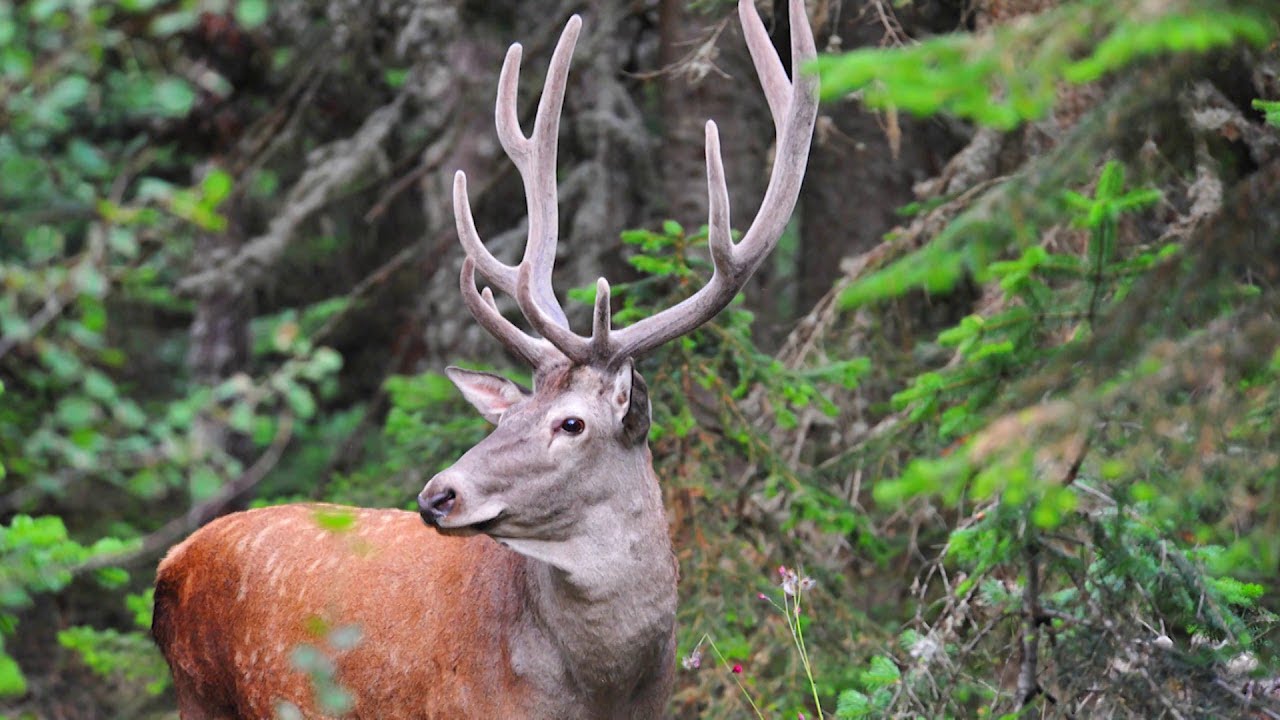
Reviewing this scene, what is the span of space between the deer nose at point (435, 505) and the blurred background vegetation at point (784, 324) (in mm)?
557

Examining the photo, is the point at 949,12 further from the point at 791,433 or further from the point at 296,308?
the point at 296,308

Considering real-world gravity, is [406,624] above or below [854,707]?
above

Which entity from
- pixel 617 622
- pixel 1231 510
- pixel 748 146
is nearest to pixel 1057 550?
pixel 1231 510

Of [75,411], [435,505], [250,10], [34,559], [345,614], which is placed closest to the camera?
[250,10]

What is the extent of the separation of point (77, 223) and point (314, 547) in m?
7.38

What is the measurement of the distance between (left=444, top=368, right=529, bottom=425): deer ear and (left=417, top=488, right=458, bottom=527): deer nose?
76cm

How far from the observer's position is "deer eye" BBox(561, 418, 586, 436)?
4.89 m

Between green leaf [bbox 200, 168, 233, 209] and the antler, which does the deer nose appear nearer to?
the antler

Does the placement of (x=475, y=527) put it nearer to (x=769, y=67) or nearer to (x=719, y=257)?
(x=719, y=257)

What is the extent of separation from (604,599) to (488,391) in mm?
1033

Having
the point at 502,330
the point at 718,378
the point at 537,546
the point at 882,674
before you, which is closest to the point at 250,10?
the point at 502,330

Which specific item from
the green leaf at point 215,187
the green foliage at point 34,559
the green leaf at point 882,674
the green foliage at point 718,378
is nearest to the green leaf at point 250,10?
the green leaf at point 215,187

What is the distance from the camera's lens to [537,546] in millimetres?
4812

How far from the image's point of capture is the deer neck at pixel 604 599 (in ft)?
15.8
